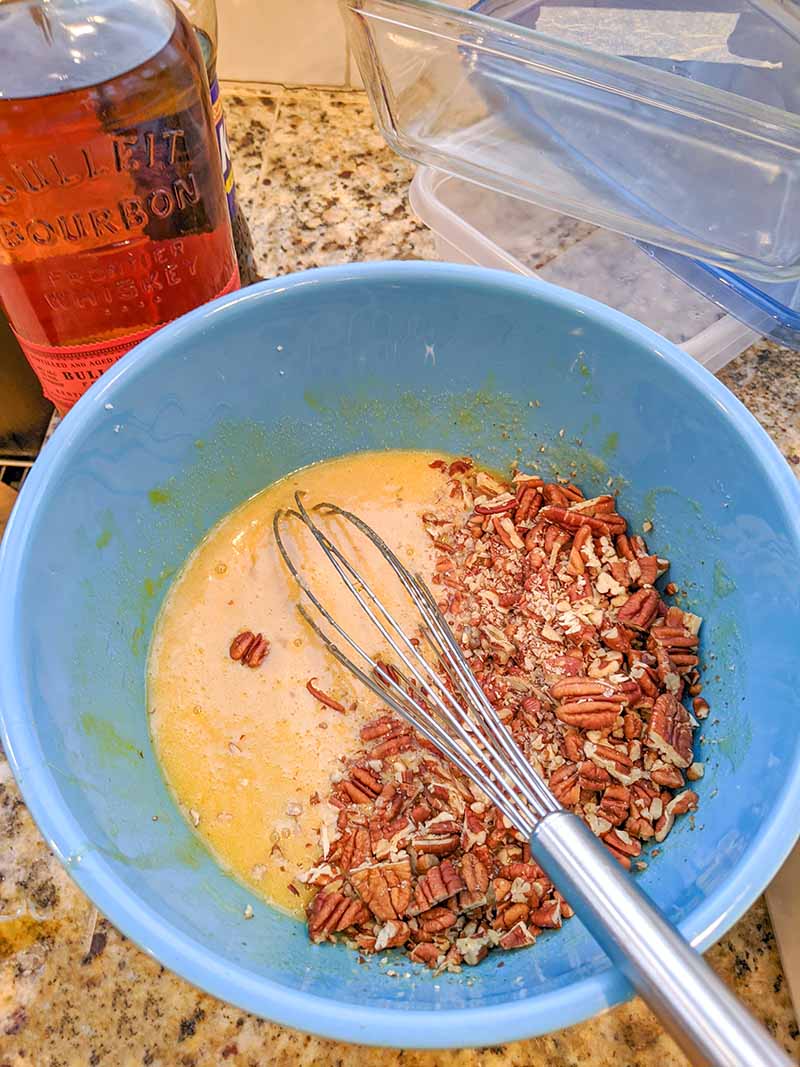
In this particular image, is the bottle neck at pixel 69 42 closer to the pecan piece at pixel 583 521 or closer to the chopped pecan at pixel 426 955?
the pecan piece at pixel 583 521

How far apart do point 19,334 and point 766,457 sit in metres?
0.55

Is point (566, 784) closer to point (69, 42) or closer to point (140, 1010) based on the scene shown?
point (140, 1010)

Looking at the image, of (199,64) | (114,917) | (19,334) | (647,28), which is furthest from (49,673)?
(647,28)

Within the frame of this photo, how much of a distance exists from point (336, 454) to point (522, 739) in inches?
12.5

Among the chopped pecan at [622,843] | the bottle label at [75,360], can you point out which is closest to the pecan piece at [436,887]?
the chopped pecan at [622,843]

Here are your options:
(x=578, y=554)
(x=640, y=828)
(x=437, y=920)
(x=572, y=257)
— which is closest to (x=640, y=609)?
(x=578, y=554)

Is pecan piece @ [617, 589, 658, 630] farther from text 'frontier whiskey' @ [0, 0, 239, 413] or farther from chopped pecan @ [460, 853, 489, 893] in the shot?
text 'frontier whiskey' @ [0, 0, 239, 413]

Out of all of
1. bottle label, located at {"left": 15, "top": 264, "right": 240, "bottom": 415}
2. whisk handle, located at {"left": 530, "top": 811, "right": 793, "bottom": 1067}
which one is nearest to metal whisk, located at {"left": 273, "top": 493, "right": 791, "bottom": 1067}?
whisk handle, located at {"left": 530, "top": 811, "right": 793, "bottom": 1067}

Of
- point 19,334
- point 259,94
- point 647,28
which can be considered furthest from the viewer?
point 259,94

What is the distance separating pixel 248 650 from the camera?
0.64 m

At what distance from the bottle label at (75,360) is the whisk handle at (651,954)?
460 mm

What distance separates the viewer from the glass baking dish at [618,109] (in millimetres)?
646

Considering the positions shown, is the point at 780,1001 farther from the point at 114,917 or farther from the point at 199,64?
the point at 199,64

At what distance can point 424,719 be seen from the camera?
1.85 feet
